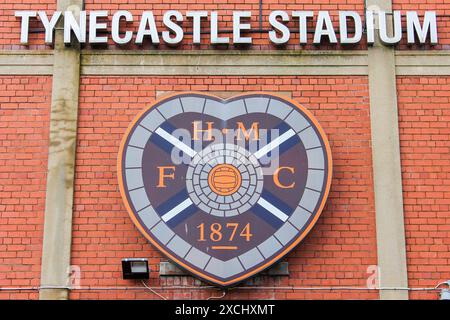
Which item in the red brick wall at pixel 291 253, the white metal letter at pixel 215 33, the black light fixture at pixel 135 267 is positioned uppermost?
the white metal letter at pixel 215 33

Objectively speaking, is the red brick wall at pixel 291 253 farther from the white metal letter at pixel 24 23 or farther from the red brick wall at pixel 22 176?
the white metal letter at pixel 24 23

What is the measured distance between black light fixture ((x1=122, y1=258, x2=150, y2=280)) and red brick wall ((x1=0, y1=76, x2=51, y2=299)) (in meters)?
1.13

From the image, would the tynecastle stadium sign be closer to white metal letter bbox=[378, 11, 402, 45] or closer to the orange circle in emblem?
white metal letter bbox=[378, 11, 402, 45]

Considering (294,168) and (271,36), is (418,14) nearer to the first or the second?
(271,36)

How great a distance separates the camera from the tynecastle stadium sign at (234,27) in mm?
13227

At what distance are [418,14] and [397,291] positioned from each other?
12.7 ft

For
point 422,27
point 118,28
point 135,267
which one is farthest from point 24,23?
point 422,27

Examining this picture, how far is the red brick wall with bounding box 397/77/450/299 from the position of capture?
12320mm

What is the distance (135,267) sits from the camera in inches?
475

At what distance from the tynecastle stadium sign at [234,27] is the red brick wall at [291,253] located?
566 mm

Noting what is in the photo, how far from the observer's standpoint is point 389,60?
13211 mm

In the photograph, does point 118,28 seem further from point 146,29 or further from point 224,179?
point 224,179

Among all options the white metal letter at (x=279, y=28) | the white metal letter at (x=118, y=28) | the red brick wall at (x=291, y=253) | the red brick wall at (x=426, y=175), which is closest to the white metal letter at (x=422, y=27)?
the red brick wall at (x=426, y=175)
